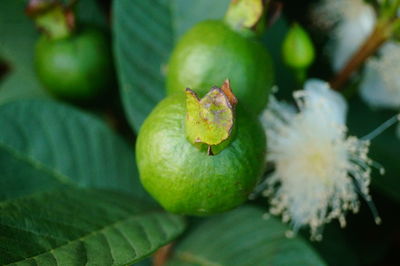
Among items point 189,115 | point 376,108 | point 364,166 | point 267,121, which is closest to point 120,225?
point 189,115

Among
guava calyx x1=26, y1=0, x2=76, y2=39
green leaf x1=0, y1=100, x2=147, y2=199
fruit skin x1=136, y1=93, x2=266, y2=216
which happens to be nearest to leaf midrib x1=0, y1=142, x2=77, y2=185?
green leaf x1=0, y1=100, x2=147, y2=199

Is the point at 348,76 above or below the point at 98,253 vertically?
above

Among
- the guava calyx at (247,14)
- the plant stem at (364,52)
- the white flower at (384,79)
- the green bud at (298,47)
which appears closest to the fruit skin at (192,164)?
the guava calyx at (247,14)

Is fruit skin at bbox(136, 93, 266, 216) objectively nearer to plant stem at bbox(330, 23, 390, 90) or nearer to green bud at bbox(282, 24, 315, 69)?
green bud at bbox(282, 24, 315, 69)

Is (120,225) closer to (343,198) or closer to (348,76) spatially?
(343,198)

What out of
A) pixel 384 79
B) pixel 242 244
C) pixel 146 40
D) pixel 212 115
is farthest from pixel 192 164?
pixel 384 79

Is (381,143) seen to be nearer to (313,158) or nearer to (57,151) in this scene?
(313,158)
